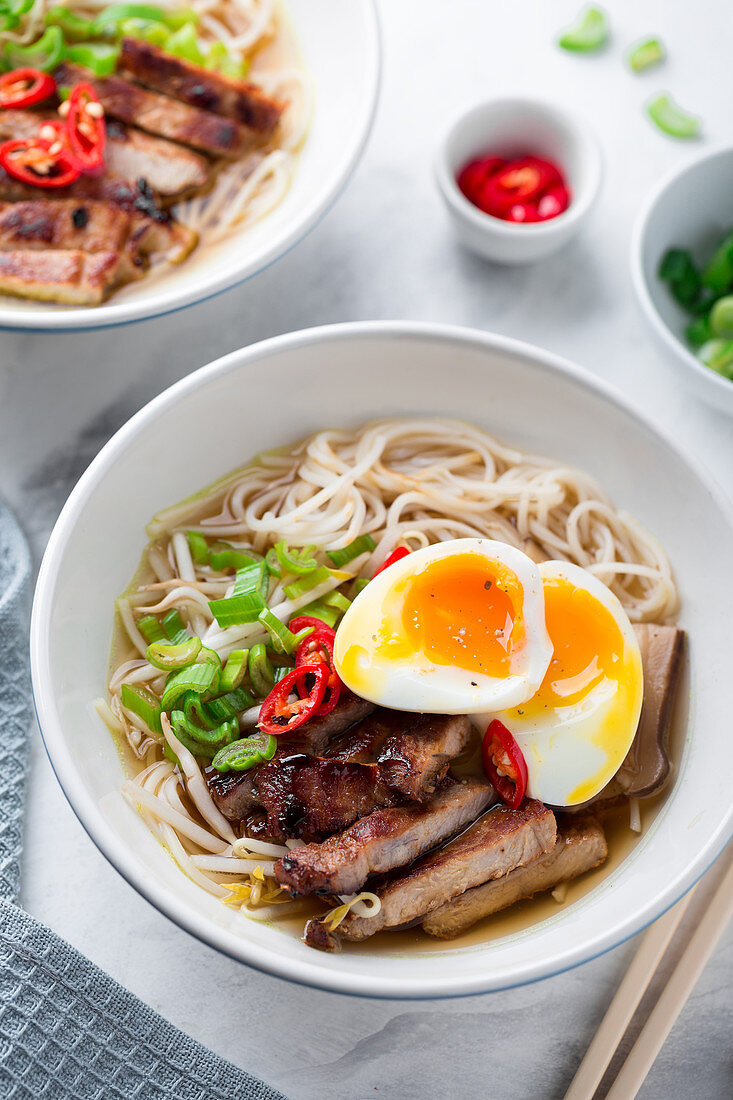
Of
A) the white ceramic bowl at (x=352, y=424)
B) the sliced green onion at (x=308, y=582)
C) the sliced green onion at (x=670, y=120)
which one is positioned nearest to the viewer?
the white ceramic bowl at (x=352, y=424)

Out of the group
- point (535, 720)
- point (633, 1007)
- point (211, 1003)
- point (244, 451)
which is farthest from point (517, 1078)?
point (244, 451)

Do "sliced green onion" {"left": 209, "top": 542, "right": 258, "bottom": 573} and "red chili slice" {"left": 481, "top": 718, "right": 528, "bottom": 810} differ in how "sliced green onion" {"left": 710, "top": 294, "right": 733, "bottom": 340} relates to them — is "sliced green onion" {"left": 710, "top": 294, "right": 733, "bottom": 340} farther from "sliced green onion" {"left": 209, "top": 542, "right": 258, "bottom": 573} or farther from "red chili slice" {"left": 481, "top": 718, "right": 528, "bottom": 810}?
"sliced green onion" {"left": 209, "top": 542, "right": 258, "bottom": 573}

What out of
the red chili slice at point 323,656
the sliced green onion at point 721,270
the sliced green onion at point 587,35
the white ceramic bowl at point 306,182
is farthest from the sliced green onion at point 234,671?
the sliced green onion at point 587,35

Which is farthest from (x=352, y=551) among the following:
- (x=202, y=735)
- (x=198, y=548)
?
(x=202, y=735)

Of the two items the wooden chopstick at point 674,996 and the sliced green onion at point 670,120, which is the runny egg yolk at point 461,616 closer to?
the wooden chopstick at point 674,996

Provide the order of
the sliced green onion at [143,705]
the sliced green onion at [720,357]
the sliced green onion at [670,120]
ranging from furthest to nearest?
the sliced green onion at [670,120]
the sliced green onion at [720,357]
the sliced green onion at [143,705]

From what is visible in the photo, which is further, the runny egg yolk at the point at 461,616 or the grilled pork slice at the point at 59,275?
the grilled pork slice at the point at 59,275
